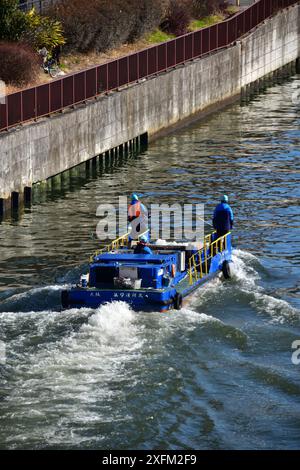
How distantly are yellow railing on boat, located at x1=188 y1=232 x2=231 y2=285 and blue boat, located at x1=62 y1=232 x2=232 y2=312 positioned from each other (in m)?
0.05

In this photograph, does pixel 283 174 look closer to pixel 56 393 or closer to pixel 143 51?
pixel 143 51

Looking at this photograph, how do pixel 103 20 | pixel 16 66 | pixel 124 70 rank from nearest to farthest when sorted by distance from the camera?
pixel 16 66 < pixel 124 70 < pixel 103 20

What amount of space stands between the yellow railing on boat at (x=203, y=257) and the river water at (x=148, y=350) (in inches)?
24.5

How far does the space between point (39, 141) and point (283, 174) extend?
40.9 feet

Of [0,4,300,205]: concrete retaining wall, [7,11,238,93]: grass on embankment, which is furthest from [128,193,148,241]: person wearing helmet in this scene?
[7,11,238,93]: grass on embankment

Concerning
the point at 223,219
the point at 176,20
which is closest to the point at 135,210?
the point at 223,219

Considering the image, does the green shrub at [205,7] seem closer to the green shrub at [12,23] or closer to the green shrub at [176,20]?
the green shrub at [176,20]

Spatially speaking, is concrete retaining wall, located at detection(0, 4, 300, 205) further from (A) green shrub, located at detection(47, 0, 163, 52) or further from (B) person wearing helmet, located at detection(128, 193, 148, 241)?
(B) person wearing helmet, located at detection(128, 193, 148, 241)

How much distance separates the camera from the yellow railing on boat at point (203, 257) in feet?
140

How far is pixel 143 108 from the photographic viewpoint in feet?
235

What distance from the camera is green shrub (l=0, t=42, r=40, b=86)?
64.8m

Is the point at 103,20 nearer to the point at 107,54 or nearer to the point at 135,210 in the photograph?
the point at 107,54

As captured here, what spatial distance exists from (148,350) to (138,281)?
12.8 feet
